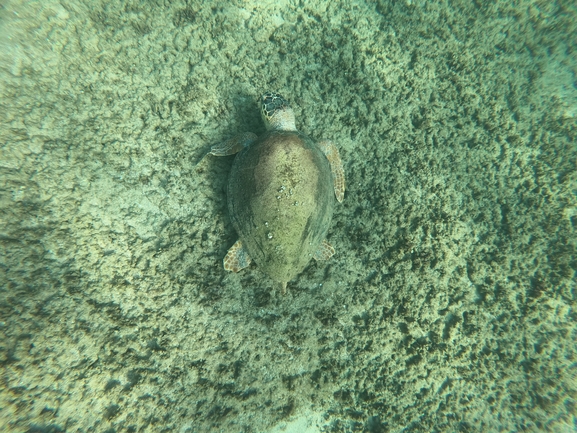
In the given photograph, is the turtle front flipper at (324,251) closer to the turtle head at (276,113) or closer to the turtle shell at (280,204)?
the turtle shell at (280,204)

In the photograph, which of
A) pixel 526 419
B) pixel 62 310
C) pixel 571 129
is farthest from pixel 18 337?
pixel 571 129

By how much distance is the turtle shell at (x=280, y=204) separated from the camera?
207 centimetres

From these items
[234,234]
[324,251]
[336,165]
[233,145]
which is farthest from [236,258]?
[336,165]

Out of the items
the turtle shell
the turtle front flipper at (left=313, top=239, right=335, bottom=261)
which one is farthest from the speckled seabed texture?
the turtle shell

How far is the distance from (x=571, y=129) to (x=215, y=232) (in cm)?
436

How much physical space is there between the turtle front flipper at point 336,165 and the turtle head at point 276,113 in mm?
381

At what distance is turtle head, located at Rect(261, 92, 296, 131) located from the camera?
2480 mm

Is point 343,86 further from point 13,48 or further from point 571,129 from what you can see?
point 13,48

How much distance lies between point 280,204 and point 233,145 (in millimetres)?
820

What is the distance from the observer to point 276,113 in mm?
2480

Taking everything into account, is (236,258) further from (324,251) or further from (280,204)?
(324,251)

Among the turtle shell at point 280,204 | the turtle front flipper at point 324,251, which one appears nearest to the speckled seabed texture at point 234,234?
the turtle front flipper at point 324,251

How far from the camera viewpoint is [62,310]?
5.89 ft

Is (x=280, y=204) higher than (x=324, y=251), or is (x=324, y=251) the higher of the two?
(x=280, y=204)
